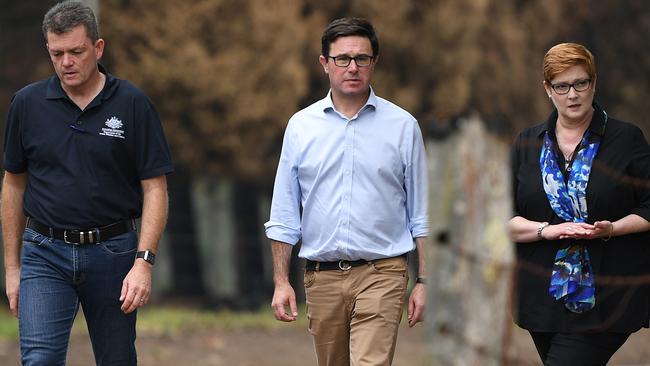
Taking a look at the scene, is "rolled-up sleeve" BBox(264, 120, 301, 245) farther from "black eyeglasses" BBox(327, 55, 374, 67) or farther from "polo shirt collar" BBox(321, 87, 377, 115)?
"black eyeglasses" BBox(327, 55, 374, 67)

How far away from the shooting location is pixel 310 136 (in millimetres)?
5957

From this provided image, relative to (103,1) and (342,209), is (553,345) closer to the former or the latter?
(342,209)

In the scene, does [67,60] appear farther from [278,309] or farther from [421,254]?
[421,254]

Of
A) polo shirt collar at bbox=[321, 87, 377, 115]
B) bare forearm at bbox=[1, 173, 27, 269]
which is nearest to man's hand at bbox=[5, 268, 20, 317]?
bare forearm at bbox=[1, 173, 27, 269]

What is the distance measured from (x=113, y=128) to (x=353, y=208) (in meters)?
1.06

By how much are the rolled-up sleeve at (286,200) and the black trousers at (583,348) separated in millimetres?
1265

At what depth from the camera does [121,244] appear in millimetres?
5898

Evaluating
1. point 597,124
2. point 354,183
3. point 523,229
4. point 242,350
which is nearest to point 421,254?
point 354,183

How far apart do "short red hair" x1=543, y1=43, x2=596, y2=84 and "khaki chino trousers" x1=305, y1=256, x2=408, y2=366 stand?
1.08m

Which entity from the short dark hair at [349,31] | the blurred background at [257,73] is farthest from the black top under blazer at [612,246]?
the blurred background at [257,73]

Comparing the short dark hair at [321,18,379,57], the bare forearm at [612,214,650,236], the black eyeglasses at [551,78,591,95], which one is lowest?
the bare forearm at [612,214,650,236]

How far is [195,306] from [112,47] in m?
4.45

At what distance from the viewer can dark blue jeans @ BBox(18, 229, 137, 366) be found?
18.8 feet

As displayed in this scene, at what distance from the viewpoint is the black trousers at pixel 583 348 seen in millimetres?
5352
